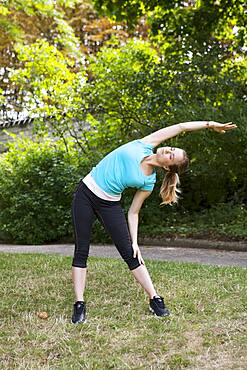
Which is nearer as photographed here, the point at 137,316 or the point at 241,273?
the point at 137,316

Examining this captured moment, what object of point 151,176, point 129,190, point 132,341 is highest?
point 151,176

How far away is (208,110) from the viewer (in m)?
9.44

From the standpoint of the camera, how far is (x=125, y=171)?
443 cm

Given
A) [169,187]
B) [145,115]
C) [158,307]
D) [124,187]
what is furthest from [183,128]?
[145,115]

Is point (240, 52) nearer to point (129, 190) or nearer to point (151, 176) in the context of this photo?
point (129, 190)

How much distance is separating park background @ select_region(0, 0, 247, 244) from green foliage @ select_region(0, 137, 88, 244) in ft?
0.07

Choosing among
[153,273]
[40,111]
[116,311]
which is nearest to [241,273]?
Result: [153,273]

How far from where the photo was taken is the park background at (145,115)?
32.6 ft

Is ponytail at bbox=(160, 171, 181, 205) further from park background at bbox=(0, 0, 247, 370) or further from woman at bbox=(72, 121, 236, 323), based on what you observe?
park background at bbox=(0, 0, 247, 370)

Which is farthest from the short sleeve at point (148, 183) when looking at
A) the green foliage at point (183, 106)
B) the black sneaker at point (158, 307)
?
the green foliage at point (183, 106)

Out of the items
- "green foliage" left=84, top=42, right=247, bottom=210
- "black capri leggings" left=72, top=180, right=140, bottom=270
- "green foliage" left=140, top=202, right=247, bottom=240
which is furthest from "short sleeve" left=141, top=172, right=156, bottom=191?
"green foliage" left=140, top=202, right=247, bottom=240

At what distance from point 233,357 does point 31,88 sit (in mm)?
10452

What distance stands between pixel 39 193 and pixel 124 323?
713cm

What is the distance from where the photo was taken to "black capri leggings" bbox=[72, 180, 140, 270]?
4.55 m
